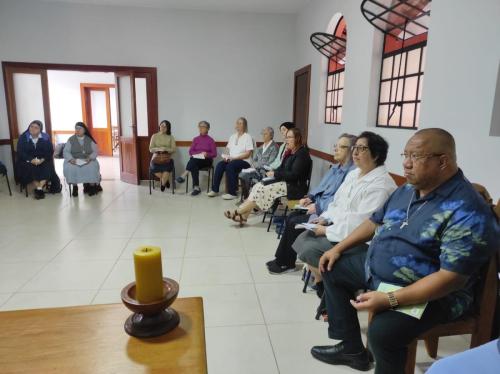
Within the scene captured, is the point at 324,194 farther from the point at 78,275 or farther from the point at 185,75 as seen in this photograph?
the point at 185,75

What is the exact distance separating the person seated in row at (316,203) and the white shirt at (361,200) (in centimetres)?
46

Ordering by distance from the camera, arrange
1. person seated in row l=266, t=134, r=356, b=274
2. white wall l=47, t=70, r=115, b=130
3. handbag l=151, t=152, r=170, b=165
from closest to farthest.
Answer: person seated in row l=266, t=134, r=356, b=274
handbag l=151, t=152, r=170, b=165
white wall l=47, t=70, r=115, b=130

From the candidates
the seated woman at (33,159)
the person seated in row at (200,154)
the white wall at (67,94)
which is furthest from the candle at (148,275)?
the white wall at (67,94)

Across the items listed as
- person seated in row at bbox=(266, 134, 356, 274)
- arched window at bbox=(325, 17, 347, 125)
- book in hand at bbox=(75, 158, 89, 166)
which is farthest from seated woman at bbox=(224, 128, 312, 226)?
book in hand at bbox=(75, 158, 89, 166)

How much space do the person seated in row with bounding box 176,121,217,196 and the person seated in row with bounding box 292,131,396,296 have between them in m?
3.66

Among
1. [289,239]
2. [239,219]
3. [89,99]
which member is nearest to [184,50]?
[239,219]

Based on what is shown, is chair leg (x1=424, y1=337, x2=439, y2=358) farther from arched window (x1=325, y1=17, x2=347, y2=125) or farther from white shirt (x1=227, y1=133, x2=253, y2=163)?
white shirt (x1=227, y1=133, x2=253, y2=163)

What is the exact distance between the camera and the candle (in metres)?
0.91

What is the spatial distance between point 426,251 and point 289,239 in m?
1.44

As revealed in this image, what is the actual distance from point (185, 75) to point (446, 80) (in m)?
4.71

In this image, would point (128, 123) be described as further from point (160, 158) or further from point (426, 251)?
point (426, 251)

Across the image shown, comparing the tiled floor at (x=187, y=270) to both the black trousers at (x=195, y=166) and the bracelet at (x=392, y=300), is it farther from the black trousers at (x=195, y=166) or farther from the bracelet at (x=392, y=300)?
the black trousers at (x=195, y=166)

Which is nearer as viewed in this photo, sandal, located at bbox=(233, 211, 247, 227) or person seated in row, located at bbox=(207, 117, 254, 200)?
sandal, located at bbox=(233, 211, 247, 227)

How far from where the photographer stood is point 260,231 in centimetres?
381
